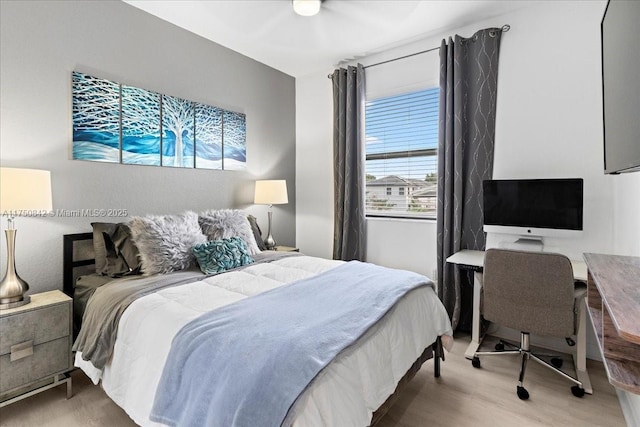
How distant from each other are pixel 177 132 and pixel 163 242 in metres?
1.19

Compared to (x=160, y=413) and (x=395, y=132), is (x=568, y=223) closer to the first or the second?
(x=395, y=132)

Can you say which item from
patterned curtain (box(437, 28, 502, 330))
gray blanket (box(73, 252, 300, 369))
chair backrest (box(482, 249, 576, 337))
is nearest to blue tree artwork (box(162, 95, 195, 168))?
gray blanket (box(73, 252, 300, 369))

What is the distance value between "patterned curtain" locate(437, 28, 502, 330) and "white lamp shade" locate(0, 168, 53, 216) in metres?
3.05

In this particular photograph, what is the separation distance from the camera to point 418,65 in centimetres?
335

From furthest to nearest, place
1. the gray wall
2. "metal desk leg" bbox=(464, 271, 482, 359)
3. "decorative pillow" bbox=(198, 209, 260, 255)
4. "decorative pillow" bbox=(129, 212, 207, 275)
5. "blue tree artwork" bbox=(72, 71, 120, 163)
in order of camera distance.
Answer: "decorative pillow" bbox=(198, 209, 260, 255) < "metal desk leg" bbox=(464, 271, 482, 359) < "blue tree artwork" bbox=(72, 71, 120, 163) < "decorative pillow" bbox=(129, 212, 207, 275) < the gray wall

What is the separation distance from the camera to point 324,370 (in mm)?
1200

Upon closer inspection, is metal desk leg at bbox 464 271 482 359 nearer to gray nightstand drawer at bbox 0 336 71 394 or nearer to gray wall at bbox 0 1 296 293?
gray wall at bbox 0 1 296 293

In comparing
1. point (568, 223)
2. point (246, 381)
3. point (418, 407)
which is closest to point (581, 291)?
point (568, 223)

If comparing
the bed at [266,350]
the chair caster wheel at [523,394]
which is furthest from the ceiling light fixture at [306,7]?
the chair caster wheel at [523,394]

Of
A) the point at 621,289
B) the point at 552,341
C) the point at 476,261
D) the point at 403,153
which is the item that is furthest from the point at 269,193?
the point at 621,289

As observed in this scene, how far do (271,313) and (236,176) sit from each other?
2.39 meters

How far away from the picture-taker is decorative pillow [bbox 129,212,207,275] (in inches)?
89.7

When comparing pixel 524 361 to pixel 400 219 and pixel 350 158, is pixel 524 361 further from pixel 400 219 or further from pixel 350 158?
pixel 350 158

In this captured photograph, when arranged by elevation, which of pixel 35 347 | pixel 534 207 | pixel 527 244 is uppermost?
pixel 534 207
